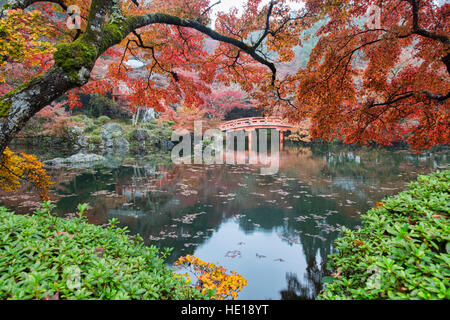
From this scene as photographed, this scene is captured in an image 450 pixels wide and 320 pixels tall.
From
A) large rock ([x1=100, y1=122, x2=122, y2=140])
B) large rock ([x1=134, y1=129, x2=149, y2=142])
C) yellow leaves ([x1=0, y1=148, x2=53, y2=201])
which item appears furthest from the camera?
large rock ([x1=134, y1=129, x2=149, y2=142])

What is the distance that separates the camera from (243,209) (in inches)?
255

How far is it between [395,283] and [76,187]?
8.99 meters

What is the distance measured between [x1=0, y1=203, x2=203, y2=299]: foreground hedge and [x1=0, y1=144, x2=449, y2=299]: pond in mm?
2178

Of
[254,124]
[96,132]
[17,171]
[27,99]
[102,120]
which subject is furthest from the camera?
[102,120]

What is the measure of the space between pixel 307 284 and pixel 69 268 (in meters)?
3.40

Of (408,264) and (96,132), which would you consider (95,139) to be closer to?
(96,132)

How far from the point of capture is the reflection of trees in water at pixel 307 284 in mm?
3211

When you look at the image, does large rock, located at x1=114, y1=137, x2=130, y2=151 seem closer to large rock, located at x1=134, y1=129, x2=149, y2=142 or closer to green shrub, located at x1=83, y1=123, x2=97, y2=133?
large rock, located at x1=134, y1=129, x2=149, y2=142

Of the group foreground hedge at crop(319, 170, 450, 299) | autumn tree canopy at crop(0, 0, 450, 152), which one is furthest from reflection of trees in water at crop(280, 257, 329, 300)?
autumn tree canopy at crop(0, 0, 450, 152)

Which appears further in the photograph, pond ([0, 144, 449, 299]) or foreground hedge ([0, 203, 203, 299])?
pond ([0, 144, 449, 299])

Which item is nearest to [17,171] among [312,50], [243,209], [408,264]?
[408,264]

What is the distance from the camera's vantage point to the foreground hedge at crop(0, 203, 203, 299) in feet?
3.63

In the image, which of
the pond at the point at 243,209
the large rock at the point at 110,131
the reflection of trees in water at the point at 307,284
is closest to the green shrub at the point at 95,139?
the large rock at the point at 110,131

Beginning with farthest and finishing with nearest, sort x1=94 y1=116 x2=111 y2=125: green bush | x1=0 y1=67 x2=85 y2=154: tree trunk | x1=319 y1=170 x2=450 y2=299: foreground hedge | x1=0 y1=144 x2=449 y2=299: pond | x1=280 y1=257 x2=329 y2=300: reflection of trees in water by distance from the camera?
x1=94 y1=116 x2=111 y2=125: green bush < x1=0 y1=144 x2=449 y2=299: pond < x1=280 y1=257 x2=329 y2=300: reflection of trees in water < x1=0 y1=67 x2=85 y2=154: tree trunk < x1=319 y1=170 x2=450 y2=299: foreground hedge
